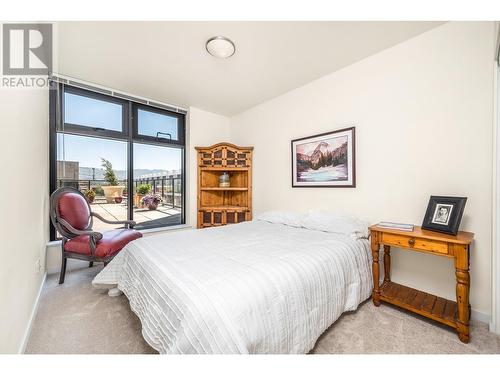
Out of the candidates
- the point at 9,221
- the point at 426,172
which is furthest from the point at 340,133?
the point at 9,221

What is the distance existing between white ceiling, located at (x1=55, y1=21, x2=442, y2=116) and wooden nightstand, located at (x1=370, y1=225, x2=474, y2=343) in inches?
71.7

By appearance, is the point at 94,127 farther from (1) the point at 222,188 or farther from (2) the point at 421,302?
(2) the point at 421,302

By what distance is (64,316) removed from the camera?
1730mm

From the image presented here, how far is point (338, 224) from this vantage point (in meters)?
2.10

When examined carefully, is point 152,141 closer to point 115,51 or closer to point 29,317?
point 115,51

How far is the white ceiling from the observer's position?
6.05 ft

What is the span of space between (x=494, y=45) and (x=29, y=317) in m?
4.07

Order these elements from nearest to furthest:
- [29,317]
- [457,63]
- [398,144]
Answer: [29,317]
[457,63]
[398,144]

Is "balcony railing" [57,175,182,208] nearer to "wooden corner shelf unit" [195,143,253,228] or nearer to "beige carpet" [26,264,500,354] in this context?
"wooden corner shelf unit" [195,143,253,228]

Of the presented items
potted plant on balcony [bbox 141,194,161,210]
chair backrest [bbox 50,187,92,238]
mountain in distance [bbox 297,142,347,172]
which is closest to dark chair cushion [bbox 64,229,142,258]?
chair backrest [bbox 50,187,92,238]

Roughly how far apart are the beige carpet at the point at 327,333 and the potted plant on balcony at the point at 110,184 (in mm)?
1580

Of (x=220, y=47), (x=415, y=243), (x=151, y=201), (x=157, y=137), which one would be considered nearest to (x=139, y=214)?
(x=151, y=201)

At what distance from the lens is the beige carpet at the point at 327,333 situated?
54.1 inches

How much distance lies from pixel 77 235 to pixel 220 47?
8.59 ft
